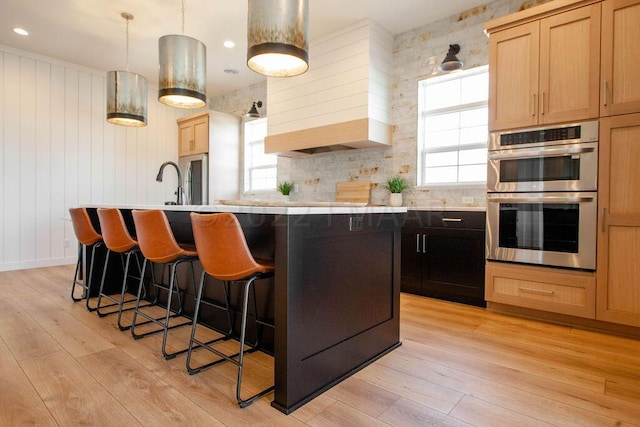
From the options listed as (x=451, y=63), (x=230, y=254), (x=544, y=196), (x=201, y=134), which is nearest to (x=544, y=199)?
(x=544, y=196)

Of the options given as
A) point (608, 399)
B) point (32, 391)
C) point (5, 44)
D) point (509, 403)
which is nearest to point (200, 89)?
point (32, 391)

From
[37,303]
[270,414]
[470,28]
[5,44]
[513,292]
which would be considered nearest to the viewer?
[270,414]

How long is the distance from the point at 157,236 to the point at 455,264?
261 cm

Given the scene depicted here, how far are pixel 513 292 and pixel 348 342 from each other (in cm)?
179

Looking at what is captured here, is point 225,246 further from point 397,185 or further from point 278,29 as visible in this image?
point 397,185

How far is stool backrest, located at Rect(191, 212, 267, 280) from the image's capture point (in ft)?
5.38

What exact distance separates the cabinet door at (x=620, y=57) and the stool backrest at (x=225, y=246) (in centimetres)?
277

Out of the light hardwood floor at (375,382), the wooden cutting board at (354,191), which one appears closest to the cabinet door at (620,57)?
the light hardwood floor at (375,382)

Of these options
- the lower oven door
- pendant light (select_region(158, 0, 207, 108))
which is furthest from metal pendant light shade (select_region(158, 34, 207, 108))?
the lower oven door

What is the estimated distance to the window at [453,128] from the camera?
378cm

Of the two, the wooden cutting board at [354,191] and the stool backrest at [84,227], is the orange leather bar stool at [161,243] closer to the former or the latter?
the stool backrest at [84,227]

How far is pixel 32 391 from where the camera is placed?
5.66 ft

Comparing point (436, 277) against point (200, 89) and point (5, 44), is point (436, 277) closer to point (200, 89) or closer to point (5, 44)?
point (200, 89)

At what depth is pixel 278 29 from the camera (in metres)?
2.17
